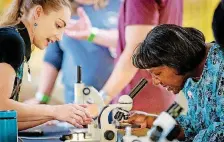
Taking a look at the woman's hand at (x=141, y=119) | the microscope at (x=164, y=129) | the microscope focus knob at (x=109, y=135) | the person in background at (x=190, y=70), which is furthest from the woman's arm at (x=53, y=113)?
the microscope at (x=164, y=129)

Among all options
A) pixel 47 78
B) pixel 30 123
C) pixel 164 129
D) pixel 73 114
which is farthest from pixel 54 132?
pixel 164 129

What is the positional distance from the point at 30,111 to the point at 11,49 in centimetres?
29

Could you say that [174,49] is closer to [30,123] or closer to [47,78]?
[30,123]

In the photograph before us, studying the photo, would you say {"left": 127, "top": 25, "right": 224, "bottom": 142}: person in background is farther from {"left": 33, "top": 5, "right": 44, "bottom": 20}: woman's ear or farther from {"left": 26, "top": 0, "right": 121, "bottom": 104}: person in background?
{"left": 26, "top": 0, "right": 121, "bottom": 104}: person in background

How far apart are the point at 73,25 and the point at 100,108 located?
1.12m

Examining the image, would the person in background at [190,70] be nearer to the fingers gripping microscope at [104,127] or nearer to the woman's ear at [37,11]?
the fingers gripping microscope at [104,127]

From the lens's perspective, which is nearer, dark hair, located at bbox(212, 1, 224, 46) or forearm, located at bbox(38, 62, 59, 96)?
dark hair, located at bbox(212, 1, 224, 46)

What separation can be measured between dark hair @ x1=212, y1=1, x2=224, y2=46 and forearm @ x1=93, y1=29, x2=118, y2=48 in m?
1.71

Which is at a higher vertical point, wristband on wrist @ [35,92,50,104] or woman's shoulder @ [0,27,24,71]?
wristband on wrist @ [35,92,50,104]

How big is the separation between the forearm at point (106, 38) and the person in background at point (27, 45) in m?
0.72

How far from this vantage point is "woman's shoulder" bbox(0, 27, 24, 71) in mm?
2012

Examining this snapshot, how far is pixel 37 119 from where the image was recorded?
7.20ft

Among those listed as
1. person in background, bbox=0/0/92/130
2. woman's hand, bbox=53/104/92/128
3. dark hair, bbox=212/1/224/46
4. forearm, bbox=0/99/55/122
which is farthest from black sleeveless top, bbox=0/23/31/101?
dark hair, bbox=212/1/224/46

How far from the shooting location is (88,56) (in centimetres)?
325
